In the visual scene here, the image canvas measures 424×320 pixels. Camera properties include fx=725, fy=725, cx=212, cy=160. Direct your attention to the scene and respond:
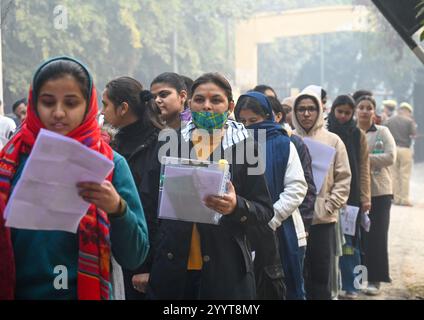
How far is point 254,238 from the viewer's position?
3.46 metres

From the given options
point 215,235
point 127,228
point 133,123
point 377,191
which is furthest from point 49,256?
point 377,191

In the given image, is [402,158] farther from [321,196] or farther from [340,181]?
[321,196]

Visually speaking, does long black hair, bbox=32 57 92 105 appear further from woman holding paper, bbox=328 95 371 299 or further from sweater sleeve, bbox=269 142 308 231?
woman holding paper, bbox=328 95 371 299

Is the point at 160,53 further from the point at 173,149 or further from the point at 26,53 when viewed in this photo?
the point at 173,149

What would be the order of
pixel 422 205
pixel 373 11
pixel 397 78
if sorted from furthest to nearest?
pixel 397 78 → pixel 373 11 → pixel 422 205

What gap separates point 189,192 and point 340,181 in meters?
3.23

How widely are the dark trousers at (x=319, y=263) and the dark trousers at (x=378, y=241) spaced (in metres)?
1.88

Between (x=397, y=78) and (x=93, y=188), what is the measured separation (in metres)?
38.7

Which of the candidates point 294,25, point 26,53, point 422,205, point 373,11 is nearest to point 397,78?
point 294,25

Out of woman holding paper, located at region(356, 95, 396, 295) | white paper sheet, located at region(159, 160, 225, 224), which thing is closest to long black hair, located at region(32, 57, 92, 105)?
white paper sheet, located at region(159, 160, 225, 224)

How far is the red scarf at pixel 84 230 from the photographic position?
96.4 inches

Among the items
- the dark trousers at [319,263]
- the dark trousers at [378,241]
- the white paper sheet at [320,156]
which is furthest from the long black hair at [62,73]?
the dark trousers at [378,241]

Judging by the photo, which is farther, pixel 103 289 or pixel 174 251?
pixel 174 251

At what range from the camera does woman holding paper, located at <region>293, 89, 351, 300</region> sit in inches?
230
